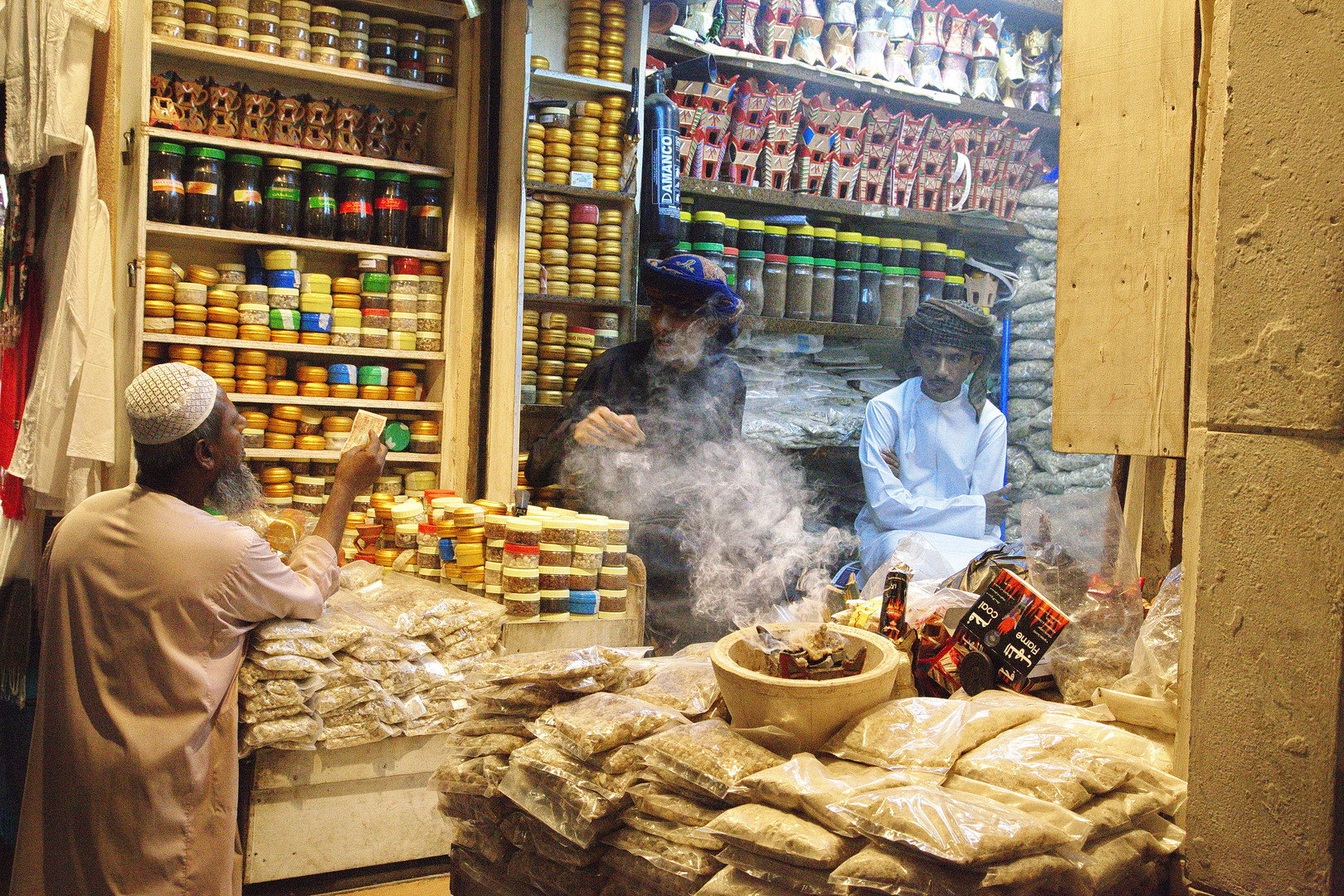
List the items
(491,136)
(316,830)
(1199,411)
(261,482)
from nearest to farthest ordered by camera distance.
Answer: (1199,411) → (316,830) → (261,482) → (491,136)

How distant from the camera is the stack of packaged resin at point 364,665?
2381 millimetres

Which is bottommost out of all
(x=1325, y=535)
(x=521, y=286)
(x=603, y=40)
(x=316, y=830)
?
(x=316, y=830)

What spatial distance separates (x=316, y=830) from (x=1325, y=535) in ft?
8.01

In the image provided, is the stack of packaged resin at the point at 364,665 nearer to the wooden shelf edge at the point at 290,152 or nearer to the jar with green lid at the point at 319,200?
the jar with green lid at the point at 319,200

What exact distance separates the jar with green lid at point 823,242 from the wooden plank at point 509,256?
1.50 m

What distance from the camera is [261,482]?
3.81 m

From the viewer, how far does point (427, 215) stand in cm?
405

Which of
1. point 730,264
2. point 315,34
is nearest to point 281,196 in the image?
point 315,34

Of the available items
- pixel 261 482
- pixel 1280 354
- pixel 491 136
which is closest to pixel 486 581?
pixel 261 482

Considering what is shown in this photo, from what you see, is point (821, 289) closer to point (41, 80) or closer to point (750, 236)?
point (750, 236)

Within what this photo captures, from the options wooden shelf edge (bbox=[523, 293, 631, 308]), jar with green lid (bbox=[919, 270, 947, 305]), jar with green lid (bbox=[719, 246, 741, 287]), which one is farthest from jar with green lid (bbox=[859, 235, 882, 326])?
wooden shelf edge (bbox=[523, 293, 631, 308])

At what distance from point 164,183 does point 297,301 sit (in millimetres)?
622

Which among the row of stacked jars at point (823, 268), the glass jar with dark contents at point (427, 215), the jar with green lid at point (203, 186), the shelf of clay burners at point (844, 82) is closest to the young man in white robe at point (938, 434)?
the row of stacked jars at point (823, 268)

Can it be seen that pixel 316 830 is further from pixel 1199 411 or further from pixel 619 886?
pixel 1199 411
